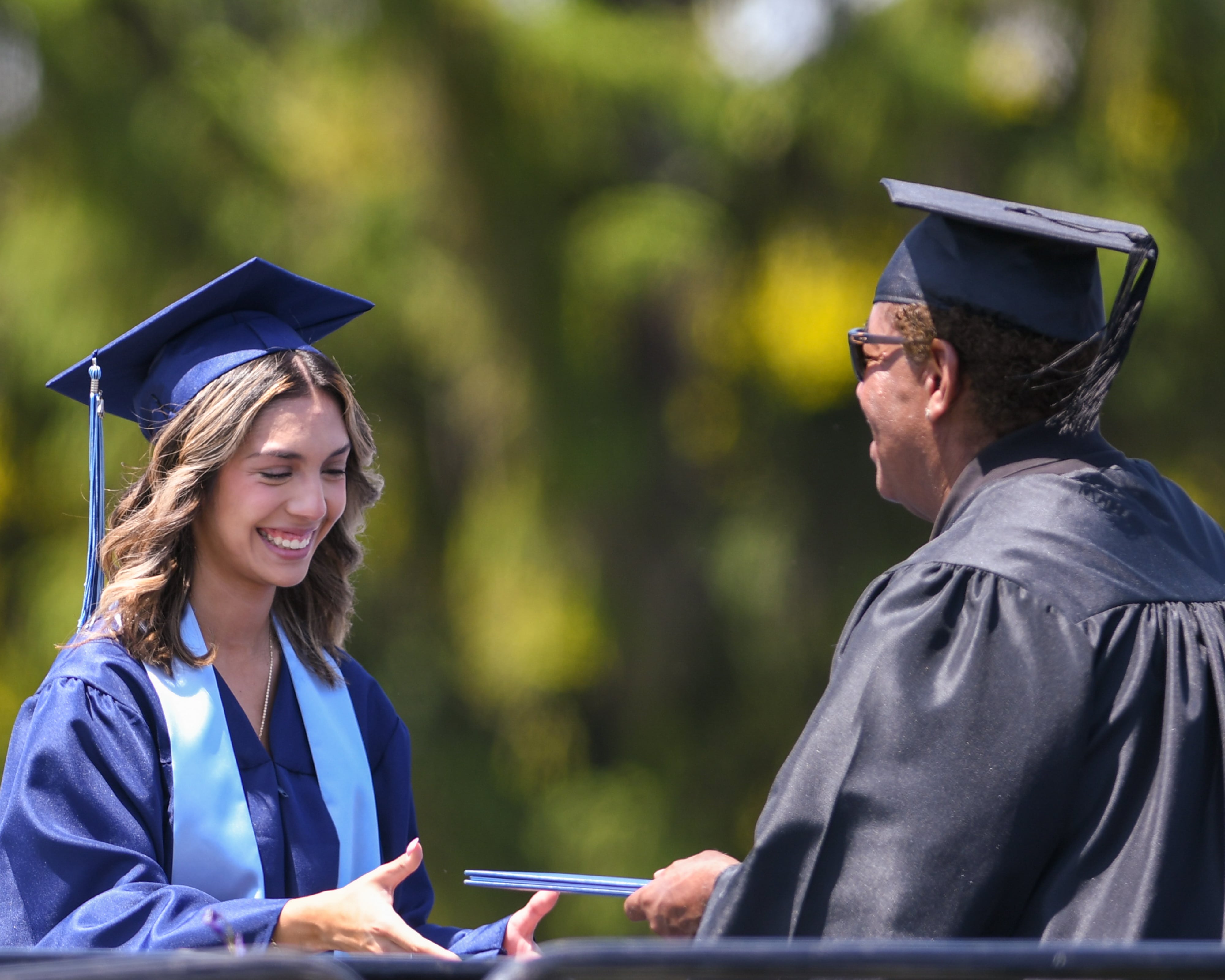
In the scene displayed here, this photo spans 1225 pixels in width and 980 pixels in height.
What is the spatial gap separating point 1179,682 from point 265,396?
166 centimetres

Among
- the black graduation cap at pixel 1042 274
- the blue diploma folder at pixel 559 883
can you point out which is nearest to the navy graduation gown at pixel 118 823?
the blue diploma folder at pixel 559 883

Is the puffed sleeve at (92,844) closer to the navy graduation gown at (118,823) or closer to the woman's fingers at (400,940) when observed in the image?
the navy graduation gown at (118,823)

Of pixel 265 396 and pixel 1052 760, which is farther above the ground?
pixel 265 396

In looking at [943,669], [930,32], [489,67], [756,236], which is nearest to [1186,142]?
[930,32]

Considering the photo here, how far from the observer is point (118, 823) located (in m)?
2.22

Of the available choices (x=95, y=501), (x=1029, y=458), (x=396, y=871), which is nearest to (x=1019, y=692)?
(x=1029, y=458)

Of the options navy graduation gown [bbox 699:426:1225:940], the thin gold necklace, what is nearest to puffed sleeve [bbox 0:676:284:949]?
the thin gold necklace

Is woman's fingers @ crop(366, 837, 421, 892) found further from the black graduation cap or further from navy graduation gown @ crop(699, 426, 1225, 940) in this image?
the black graduation cap

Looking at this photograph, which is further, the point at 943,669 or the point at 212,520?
the point at 212,520

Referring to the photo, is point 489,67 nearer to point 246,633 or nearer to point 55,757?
point 246,633

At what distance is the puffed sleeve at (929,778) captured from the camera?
6.12 feet

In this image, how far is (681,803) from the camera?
7906 mm

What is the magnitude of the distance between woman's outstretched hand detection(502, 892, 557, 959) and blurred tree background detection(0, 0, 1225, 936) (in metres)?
4.60

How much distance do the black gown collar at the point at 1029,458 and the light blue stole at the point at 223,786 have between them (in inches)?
48.7
